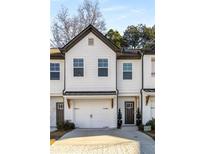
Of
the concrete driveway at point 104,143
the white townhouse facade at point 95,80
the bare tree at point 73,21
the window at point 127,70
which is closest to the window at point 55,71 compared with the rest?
the white townhouse facade at point 95,80

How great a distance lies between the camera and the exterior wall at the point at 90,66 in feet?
30.7

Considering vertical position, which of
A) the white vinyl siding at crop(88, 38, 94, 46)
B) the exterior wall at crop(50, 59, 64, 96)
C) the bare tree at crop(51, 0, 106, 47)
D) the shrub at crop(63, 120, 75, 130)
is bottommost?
the shrub at crop(63, 120, 75, 130)

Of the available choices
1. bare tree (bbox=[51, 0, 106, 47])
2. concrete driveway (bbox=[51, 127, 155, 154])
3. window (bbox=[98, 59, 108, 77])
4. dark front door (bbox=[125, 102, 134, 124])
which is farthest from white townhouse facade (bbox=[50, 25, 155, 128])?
concrete driveway (bbox=[51, 127, 155, 154])

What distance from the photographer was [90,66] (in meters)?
9.34

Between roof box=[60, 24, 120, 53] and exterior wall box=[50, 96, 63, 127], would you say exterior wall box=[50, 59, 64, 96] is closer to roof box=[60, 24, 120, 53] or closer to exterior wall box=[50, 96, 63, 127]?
exterior wall box=[50, 96, 63, 127]

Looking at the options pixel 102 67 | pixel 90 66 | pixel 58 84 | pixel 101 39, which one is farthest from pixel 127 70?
pixel 58 84

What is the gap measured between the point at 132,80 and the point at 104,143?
3539 mm

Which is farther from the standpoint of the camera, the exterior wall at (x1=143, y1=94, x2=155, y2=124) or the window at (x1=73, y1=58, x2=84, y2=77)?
the exterior wall at (x1=143, y1=94, x2=155, y2=124)

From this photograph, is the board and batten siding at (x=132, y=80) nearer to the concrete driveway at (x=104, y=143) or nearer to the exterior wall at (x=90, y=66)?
the exterior wall at (x=90, y=66)

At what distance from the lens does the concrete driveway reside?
19.0ft
